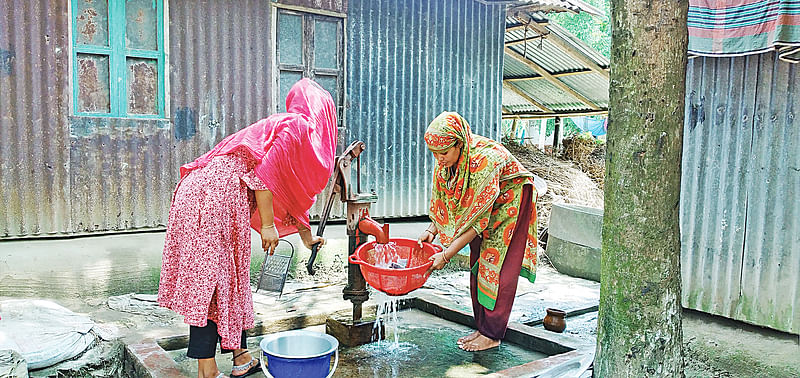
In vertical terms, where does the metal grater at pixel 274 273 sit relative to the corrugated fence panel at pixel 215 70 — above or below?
below

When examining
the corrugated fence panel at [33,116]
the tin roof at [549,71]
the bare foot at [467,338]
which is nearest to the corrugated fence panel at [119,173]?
the corrugated fence panel at [33,116]

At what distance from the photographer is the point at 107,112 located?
220 inches

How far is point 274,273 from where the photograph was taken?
6.06 m

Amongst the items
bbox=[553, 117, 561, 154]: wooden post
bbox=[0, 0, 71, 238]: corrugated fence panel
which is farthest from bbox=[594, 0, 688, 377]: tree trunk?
bbox=[553, 117, 561, 154]: wooden post

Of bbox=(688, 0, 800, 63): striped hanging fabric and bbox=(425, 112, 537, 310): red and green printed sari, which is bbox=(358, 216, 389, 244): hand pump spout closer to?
bbox=(425, 112, 537, 310): red and green printed sari

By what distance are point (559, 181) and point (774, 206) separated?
275 inches

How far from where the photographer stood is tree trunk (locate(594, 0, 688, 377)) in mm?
2410

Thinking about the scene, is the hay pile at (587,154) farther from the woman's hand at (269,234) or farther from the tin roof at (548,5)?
the woman's hand at (269,234)

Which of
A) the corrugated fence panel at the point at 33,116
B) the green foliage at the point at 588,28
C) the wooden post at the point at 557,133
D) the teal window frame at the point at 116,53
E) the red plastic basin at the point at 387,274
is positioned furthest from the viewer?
the green foliage at the point at 588,28

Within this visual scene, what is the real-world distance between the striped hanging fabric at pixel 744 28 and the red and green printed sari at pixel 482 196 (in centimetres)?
172

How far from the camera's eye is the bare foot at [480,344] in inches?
160

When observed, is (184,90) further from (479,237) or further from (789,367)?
(789,367)

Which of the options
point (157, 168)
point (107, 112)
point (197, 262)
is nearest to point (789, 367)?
point (197, 262)

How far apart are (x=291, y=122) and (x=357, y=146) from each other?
0.77 metres
